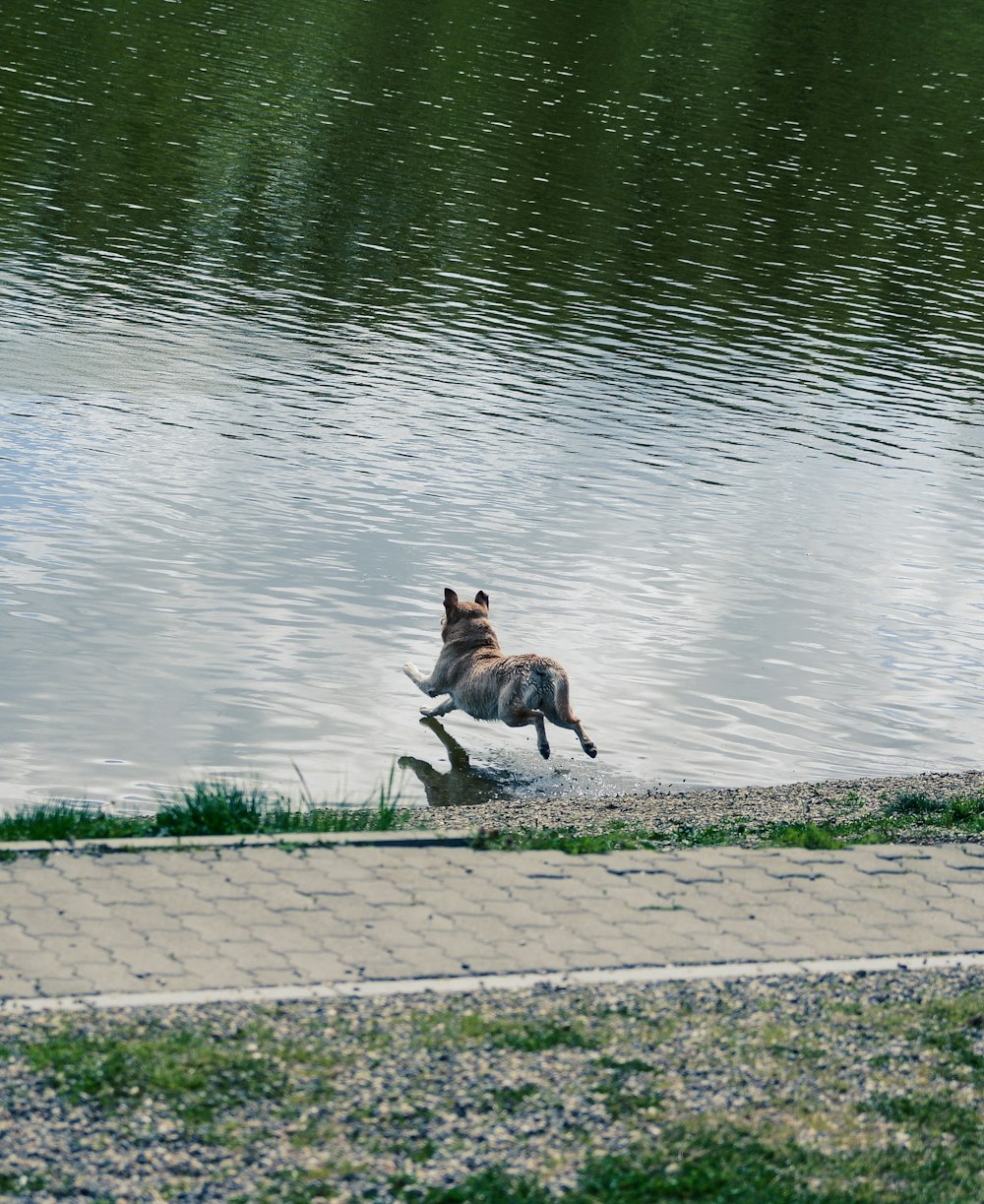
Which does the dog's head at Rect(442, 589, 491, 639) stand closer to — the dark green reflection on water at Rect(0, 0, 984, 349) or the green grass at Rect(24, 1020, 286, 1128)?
the green grass at Rect(24, 1020, 286, 1128)

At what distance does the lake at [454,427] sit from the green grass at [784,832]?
7.63ft

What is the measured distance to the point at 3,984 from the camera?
8.30m

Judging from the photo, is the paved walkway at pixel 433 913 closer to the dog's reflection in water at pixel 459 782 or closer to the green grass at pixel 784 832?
the green grass at pixel 784 832

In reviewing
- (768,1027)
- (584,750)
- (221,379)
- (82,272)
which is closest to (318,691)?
(584,750)

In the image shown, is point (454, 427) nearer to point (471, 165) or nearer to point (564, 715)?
point (564, 715)

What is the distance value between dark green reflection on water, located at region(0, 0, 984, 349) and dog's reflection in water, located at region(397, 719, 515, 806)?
50.6ft

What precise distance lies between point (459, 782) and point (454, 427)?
10.1 meters

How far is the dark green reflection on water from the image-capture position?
1271 inches

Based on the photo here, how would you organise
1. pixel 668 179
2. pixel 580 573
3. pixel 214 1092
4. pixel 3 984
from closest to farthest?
1. pixel 214 1092
2. pixel 3 984
3. pixel 580 573
4. pixel 668 179

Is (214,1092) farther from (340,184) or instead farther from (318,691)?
(340,184)

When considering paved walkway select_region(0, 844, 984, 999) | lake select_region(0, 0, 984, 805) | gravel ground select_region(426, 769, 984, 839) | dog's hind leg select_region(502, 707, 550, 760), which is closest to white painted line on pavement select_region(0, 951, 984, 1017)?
paved walkway select_region(0, 844, 984, 999)

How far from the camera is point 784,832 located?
463 inches

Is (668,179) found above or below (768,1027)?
above

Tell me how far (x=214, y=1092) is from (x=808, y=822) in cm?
621
